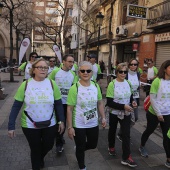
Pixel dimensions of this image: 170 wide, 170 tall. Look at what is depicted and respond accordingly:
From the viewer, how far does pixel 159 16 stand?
12977 mm

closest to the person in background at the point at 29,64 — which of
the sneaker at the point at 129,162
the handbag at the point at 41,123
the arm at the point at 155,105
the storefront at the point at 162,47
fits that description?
the handbag at the point at 41,123

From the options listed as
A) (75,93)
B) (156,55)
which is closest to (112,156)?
(75,93)

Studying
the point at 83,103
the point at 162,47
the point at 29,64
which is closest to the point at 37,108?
the point at 83,103

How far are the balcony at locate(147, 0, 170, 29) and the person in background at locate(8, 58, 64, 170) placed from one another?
10.4 metres

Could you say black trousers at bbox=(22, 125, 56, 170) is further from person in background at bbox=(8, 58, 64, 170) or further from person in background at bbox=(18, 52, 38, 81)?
person in background at bbox=(18, 52, 38, 81)

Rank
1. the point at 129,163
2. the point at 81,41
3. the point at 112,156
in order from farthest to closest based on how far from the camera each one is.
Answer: the point at 81,41 → the point at 112,156 → the point at 129,163

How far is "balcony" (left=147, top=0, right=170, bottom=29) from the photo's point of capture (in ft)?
39.7

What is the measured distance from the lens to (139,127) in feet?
19.8

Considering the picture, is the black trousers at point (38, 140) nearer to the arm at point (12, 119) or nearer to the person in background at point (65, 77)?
the arm at point (12, 119)

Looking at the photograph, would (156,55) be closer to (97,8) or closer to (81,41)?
(97,8)

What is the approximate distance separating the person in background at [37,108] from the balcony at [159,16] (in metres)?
10.4

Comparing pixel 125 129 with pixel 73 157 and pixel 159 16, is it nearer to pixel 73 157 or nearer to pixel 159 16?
pixel 73 157

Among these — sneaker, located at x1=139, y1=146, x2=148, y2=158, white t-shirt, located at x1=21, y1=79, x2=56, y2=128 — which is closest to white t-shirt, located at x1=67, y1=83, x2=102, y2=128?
white t-shirt, located at x1=21, y1=79, x2=56, y2=128

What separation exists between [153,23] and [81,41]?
2375cm
